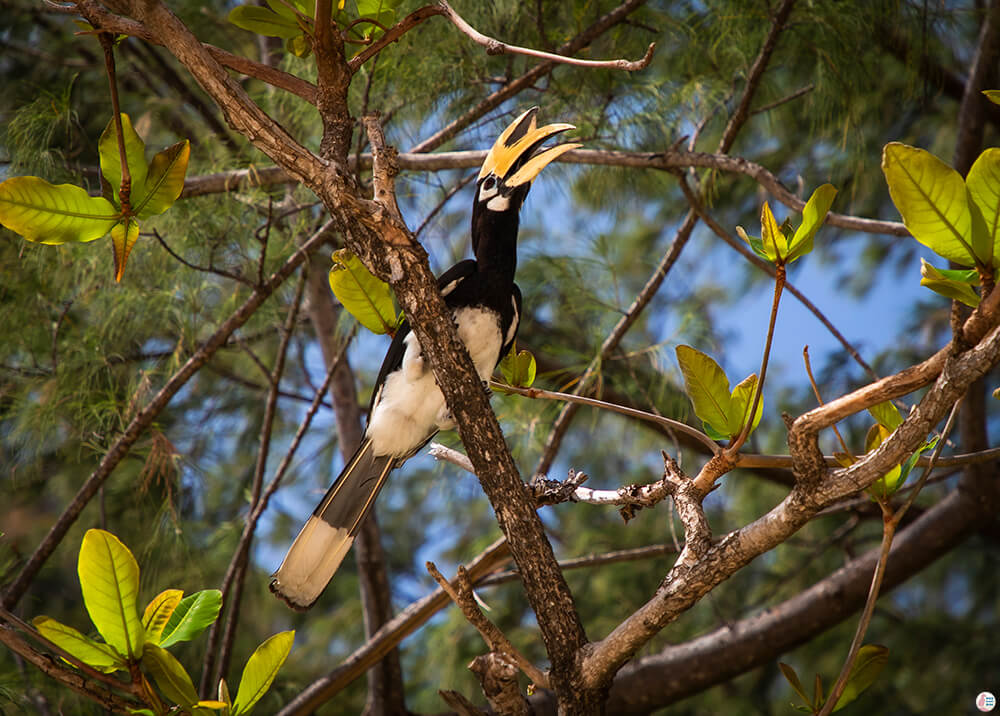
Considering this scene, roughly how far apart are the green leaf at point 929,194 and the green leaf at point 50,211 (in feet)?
3.00

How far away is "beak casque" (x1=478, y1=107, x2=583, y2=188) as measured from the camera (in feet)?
4.32

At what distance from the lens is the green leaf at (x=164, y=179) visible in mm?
1077

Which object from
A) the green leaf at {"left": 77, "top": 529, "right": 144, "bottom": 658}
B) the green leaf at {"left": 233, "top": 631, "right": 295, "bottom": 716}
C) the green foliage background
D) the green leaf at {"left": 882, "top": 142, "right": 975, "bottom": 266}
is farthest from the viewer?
the green foliage background

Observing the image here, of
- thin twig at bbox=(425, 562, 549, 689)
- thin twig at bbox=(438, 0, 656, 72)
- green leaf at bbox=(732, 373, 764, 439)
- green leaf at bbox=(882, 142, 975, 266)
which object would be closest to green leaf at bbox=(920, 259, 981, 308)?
green leaf at bbox=(882, 142, 975, 266)

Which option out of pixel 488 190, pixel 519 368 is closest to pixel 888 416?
pixel 519 368

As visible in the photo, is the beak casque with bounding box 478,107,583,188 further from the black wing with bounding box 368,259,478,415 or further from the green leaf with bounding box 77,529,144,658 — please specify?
the green leaf with bounding box 77,529,144,658

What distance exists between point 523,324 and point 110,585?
1.71m

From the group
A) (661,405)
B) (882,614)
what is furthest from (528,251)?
(882,614)

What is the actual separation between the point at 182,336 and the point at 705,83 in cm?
145

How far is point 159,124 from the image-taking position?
237 cm

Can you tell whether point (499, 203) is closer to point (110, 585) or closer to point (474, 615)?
point (474, 615)

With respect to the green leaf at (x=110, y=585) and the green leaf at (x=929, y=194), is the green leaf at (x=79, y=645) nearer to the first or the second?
the green leaf at (x=110, y=585)

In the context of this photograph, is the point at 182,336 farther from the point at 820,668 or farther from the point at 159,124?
the point at 820,668

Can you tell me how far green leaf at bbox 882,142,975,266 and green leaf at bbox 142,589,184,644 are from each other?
932 mm
